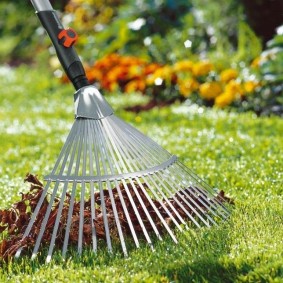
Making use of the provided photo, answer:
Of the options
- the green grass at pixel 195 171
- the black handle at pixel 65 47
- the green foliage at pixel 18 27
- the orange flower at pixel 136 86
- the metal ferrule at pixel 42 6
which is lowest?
the green grass at pixel 195 171

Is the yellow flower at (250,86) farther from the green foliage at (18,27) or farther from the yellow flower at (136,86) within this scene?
the green foliage at (18,27)

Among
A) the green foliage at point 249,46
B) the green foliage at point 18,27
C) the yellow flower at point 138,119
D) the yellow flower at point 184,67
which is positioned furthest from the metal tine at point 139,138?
the green foliage at point 18,27

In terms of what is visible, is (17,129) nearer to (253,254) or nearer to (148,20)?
(148,20)

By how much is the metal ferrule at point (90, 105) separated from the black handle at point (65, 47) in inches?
2.8

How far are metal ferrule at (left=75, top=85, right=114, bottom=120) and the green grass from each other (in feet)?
1.90

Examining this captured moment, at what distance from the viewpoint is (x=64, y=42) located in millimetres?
3203

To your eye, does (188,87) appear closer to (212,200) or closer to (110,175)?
(212,200)

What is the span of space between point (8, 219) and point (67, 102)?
3.80 m

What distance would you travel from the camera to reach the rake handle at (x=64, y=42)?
126 inches

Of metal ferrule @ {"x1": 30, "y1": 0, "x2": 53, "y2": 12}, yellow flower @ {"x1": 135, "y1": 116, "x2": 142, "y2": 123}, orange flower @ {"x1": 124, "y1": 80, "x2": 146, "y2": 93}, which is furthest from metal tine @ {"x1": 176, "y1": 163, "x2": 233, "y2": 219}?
orange flower @ {"x1": 124, "y1": 80, "x2": 146, "y2": 93}

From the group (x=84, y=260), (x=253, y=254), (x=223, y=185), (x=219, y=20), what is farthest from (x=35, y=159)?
(x=219, y=20)

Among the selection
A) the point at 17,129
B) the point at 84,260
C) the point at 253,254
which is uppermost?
the point at 17,129

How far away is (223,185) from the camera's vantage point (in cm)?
401

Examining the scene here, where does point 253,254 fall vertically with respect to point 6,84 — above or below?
below
